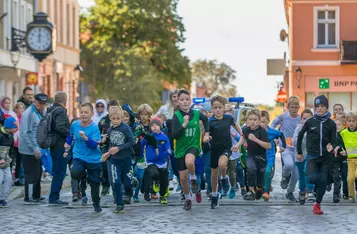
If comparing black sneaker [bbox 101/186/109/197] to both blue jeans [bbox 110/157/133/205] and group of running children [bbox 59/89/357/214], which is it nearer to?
group of running children [bbox 59/89/357/214]

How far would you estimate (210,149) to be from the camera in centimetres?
1812

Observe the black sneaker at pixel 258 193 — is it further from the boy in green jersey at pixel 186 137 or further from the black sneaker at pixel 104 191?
the black sneaker at pixel 104 191

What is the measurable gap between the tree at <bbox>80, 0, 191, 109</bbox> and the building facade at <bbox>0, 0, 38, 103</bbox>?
873 inches

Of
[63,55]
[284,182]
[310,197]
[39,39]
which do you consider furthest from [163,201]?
[63,55]

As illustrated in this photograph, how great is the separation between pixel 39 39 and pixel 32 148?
67.7 feet

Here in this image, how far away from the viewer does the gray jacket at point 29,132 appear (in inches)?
720

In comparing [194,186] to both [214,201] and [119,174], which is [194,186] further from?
[119,174]

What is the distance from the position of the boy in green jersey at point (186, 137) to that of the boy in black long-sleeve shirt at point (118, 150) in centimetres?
72

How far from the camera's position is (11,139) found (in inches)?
715

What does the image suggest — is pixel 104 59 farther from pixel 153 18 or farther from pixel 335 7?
pixel 335 7

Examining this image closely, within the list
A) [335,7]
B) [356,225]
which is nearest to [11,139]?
[356,225]

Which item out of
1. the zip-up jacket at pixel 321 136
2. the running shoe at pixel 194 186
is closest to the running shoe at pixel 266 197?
the running shoe at pixel 194 186

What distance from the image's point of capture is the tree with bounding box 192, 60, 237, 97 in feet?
435

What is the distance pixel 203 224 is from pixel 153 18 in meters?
58.6
